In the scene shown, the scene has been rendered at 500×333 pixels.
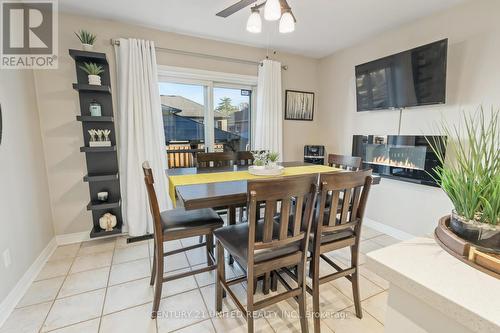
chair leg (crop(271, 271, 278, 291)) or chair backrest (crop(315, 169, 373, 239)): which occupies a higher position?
chair backrest (crop(315, 169, 373, 239))

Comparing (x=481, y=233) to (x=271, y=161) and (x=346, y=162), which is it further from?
(x=346, y=162)

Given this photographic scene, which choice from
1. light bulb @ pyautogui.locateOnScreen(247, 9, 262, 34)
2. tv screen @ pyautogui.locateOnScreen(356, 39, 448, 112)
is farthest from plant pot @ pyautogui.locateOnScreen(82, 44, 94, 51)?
tv screen @ pyautogui.locateOnScreen(356, 39, 448, 112)

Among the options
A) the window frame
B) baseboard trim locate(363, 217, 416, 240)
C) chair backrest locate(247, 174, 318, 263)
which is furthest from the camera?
the window frame

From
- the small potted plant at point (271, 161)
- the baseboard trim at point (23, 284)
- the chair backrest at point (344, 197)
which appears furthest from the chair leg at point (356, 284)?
the baseboard trim at point (23, 284)

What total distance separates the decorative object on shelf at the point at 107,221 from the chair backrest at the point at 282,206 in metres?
2.15

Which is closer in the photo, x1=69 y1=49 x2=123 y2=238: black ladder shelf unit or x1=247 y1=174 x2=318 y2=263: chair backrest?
x1=247 y1=174 x2=318 y2=263: chair backrest

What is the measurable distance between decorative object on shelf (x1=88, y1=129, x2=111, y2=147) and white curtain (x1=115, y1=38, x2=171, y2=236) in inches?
5.6

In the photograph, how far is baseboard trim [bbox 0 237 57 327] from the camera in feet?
5.38

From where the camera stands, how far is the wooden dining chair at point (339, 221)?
55.7 inches

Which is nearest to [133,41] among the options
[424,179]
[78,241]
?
A: [78,241]

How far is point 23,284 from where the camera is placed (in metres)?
1.90

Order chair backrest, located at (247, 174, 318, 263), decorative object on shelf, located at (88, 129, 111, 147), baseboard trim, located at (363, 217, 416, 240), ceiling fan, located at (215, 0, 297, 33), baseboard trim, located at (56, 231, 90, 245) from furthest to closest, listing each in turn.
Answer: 1. baseboard trim, located at (363, 217, 416, 240)
2. baseboard trim, located at (56, 231, 90, 245)
3. decorative object on shelf, located at (88, 129, 111, 147)
4. ceiling fan, located at (215, 0, 297, 33)
5. chair backrest, located at (247, 174, 318, 263)

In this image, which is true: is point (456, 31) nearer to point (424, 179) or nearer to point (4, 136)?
point (424, 179)

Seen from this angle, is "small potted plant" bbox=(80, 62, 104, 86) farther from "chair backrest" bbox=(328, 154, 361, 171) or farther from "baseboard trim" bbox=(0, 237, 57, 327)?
"chair backrest" bbox=(328, 154, 361, 171)
